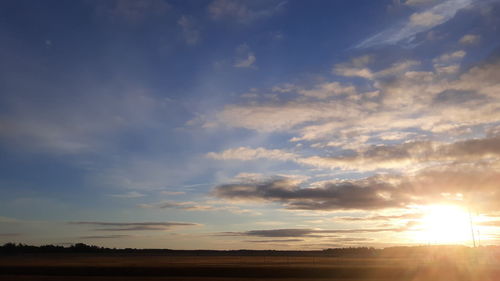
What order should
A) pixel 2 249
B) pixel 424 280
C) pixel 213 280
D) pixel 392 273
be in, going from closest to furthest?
1. pixel 424 280
2. pixel 213 280
3. pixel 392 273
4. pixel 2 249

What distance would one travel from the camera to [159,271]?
5934 centimetres

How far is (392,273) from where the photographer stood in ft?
172

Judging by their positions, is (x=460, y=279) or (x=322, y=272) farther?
(x=322, y=272)

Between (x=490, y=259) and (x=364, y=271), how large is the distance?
4649cm

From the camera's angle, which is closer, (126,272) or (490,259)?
(126,272)

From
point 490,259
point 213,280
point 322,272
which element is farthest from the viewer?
point 490,259

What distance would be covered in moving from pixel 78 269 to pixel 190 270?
1701 cm

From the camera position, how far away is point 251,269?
59188 mm

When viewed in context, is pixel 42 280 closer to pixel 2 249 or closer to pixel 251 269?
pixel 251 269

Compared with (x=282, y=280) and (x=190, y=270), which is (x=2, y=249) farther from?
(x=282, y=280)

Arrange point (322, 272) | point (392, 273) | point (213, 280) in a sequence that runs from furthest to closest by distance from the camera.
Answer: point (322, 272) → point (392, 273) → point (213, 280)

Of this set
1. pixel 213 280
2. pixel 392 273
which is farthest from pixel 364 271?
pixel 213 280

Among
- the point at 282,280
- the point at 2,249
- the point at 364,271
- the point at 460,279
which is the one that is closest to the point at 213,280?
the point at 282,280

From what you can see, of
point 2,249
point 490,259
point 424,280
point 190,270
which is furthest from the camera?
point 2,249
